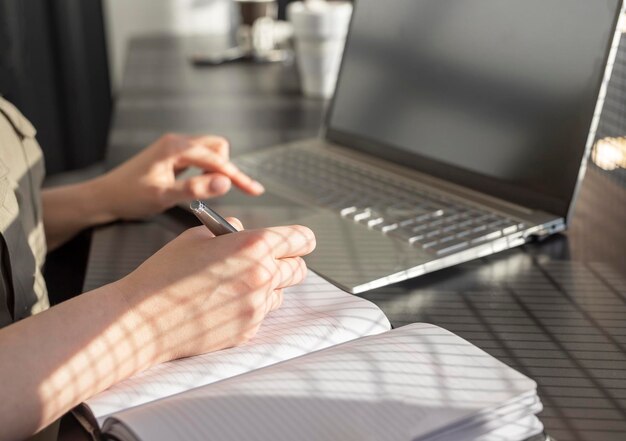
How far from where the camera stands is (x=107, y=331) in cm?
65

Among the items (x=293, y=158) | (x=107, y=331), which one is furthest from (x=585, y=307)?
(x=293, y=158)

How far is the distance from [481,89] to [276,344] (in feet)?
1.58

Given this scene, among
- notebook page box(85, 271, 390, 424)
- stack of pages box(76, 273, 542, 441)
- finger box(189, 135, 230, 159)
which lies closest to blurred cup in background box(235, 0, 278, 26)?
finger box(189, 135, 230, 159)

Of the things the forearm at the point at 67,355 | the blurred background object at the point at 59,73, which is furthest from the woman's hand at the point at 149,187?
the blurred background object at the point at 59,73

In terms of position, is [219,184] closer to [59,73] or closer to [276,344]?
[276,344]

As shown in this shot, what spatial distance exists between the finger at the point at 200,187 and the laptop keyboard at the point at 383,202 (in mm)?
98

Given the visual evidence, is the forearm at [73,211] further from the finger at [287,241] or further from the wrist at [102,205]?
the finger at [287,241]

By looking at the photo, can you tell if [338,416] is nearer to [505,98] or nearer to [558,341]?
[558,341]

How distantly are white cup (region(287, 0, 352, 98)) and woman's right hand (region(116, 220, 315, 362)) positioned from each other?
88 cm

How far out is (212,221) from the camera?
27.7 inches

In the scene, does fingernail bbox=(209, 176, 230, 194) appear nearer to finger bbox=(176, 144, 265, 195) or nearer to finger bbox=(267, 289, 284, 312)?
finger bbox=(176, 144, 265, 195)

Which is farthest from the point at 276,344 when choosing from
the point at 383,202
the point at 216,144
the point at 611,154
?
the point at 611,154

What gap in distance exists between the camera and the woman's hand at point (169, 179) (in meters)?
1.01

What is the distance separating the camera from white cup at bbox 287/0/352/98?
61.1 inches
